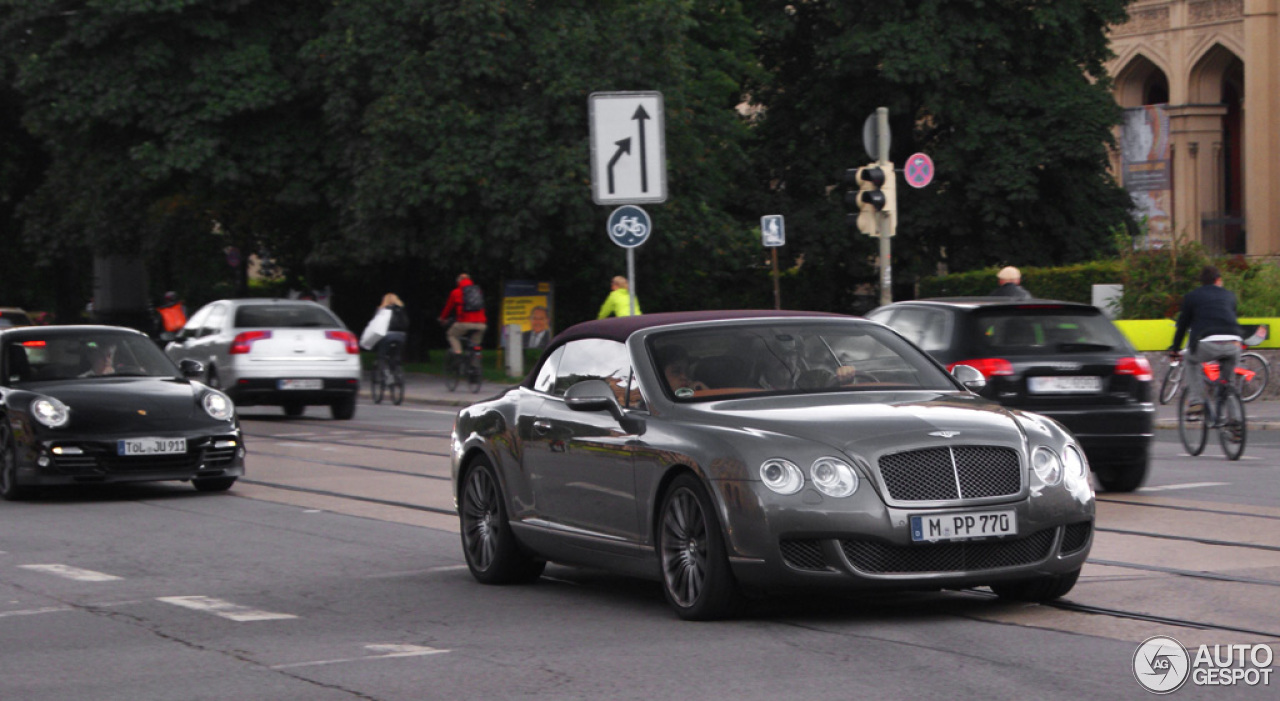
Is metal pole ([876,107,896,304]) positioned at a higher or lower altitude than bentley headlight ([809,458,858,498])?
higher

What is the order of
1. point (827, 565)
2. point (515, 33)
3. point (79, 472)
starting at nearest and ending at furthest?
point (827, 565) < point (79, 472) < point (515, 33)

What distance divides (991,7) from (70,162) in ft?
70.5

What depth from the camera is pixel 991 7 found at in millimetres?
39562

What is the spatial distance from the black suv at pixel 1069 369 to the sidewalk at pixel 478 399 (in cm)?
533

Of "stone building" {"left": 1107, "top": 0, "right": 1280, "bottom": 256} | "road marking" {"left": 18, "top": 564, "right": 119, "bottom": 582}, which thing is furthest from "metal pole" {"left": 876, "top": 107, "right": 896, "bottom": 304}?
"stone building" {"left": 1107, "top": 0, "right": 1280, "bottom": 256}

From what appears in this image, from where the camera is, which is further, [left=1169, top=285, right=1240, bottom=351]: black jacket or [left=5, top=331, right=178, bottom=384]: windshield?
[left=1169, top=285, right=1240, bottom=351]: black jacket

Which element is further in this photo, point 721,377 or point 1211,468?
point 1211,468

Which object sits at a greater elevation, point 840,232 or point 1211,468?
point 840,232

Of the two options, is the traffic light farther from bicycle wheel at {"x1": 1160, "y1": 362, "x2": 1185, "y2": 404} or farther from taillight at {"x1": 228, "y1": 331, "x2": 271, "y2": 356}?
taillight at {"x1": 228, "y1": 331, "x2": 271, "y2": 356}

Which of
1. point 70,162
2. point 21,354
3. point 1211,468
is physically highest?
point 70,162

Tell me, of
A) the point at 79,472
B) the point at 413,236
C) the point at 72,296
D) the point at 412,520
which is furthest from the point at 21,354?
the point at 72,296

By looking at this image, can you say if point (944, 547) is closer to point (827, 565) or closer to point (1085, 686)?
point (827, 565)

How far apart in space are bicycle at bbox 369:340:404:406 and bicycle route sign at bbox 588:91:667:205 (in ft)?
36.3

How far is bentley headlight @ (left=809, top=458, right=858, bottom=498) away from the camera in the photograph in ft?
25.2
